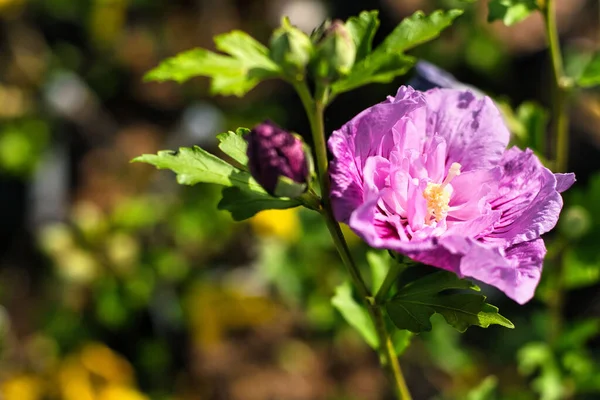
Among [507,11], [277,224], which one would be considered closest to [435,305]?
[507,11]

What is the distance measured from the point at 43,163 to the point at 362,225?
111 inches

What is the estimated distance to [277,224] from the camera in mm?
2584

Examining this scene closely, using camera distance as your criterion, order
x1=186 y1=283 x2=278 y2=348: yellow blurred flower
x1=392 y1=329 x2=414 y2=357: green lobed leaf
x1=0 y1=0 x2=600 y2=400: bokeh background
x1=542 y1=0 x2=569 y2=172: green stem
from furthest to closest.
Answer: x1=186 y1=283 x2=278 y2=348: yellow blurred flower
x1=0 y1=0 x2=600 y2=400: bokeh background
x1=542 y1=0 x2=569 y2=172: green stem
x1=392 y1=329 x2=414 y2=357: green lobed leaf

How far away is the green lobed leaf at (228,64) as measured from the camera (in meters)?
1.00

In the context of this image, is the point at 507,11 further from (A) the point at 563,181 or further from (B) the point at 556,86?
(A) the point at 563,181

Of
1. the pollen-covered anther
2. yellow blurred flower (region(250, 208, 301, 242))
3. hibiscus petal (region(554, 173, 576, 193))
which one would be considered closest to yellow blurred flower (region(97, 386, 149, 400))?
yellow blurred flower (region(250, 208, 301, 242))

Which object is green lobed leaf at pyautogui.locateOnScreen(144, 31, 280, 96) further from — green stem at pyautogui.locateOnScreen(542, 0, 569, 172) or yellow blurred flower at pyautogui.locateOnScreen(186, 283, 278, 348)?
yellow blurred flower at pyautogui.locateOnScreen(186, 283, 278, 348)

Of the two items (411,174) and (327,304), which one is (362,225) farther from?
(327,304)

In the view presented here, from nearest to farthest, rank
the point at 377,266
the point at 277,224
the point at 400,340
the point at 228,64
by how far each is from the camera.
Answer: the point at 228,64 < the point at 400,340 < the point at 377,266 < the point at 277,224

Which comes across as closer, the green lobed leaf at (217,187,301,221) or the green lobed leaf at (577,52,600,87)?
the green lobed leaf at (217,187,301,221)

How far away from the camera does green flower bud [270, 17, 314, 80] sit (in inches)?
34.4

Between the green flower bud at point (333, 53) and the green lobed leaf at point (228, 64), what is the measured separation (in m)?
0.11

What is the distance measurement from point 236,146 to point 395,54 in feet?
0.83

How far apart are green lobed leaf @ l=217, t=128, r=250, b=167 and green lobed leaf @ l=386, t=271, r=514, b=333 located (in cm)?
31
